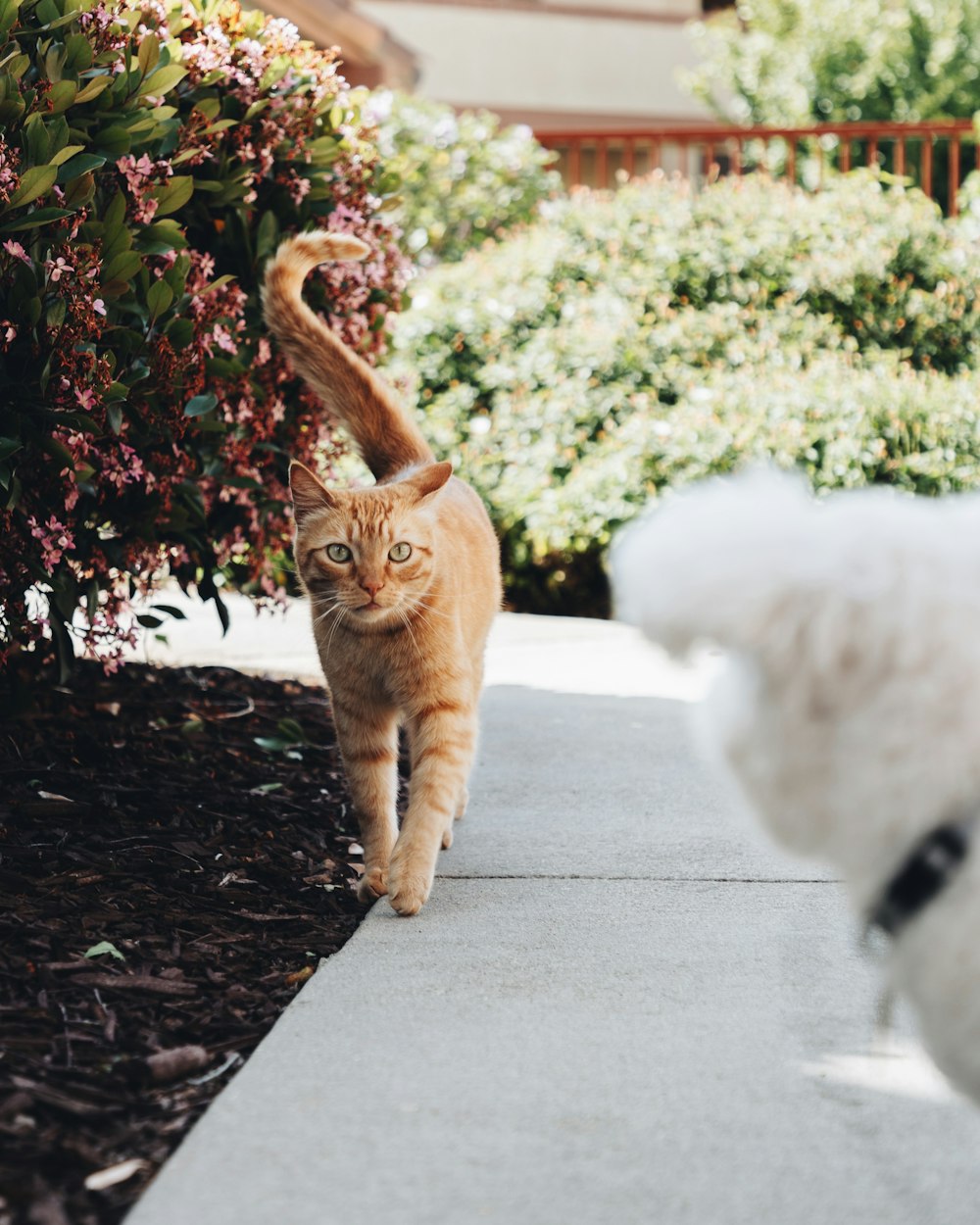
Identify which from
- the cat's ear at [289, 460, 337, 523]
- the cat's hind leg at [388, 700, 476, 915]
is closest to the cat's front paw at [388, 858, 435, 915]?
the cat's hind leg at [388, 700, 476, 915]

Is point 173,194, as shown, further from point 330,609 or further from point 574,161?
point 574,161

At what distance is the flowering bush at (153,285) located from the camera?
12.1 feet

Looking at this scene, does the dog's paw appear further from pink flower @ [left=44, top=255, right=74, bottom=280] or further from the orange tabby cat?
pink flower @ [left=44, top=255, right=74, bottom=280]

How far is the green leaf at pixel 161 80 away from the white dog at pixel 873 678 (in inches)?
104

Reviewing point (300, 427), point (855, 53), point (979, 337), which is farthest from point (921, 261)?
point (855, 53)

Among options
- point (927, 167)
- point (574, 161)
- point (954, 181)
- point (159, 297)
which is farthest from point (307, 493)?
point (574, 161)

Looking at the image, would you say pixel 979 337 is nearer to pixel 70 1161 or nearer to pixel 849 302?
pixel 849 302

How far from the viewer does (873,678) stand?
187 centimetres

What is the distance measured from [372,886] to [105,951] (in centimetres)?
87

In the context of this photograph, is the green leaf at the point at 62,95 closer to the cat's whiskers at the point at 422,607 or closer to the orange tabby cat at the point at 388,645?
the orange tabby cat at the point at 388,645

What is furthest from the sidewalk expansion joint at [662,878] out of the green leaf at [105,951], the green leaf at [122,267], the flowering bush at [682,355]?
the flowering bush at [682,355]

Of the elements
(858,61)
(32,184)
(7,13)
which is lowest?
(32,184)

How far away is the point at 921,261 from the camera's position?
32.7 ft

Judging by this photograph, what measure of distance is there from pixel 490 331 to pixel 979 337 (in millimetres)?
3415
